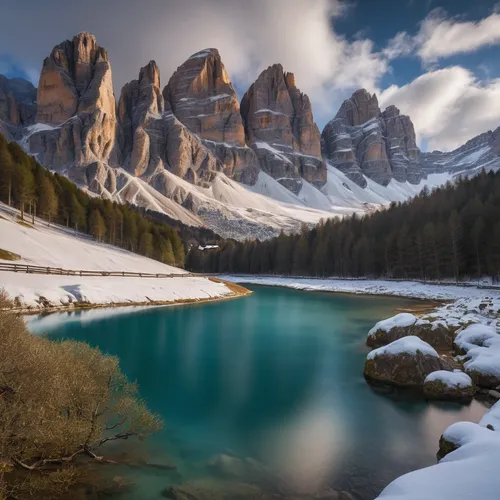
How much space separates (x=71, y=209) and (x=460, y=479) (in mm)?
88825

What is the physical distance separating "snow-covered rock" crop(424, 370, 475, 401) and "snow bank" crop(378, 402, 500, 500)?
6731mm

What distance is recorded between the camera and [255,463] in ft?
27.9

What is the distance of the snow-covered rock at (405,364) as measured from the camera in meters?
14.4

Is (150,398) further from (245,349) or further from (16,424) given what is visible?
(245,349)

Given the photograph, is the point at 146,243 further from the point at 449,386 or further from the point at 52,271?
the point at 449,386

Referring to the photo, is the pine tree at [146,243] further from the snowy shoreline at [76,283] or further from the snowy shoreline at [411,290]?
the snowy shoreline at [411,290]

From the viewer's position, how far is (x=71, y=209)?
263 feet

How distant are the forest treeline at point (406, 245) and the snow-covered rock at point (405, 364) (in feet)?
151

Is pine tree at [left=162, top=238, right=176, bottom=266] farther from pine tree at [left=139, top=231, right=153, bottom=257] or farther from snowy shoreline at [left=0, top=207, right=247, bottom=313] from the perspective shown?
snowy shoreline at [left=0, top=207, right=247, bottom=313]

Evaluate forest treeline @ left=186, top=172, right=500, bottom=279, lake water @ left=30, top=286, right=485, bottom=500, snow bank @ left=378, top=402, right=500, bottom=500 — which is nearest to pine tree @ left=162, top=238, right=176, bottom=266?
forest treeline @ left=186, top=172, right=500, bottom=279

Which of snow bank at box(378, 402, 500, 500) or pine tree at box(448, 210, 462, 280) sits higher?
pine tree at box(448, 210, 462, 280)

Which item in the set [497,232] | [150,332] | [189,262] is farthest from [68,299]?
[189,262]

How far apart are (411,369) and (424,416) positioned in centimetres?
313

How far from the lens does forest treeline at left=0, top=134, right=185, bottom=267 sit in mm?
66625
